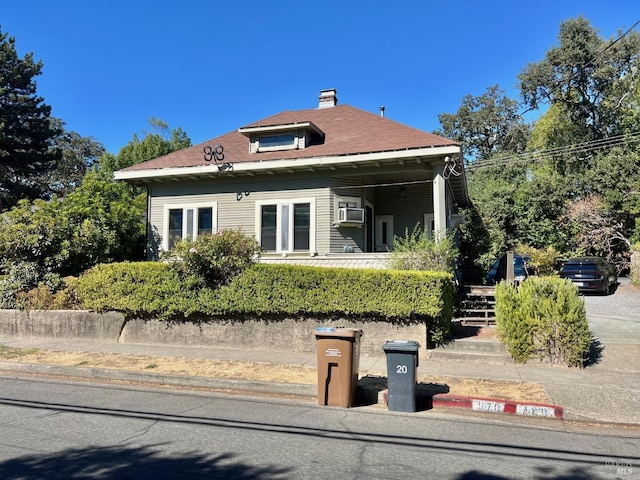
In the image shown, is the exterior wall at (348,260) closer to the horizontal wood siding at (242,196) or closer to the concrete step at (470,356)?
the horizontal wood siding at (242,196)

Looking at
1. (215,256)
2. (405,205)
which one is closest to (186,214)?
(215,256)

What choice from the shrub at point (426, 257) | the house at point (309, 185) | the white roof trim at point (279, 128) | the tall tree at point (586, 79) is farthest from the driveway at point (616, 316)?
the tall tree at point (586, 79)

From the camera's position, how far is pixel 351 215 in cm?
1480

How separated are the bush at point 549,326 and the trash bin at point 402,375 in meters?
3.72

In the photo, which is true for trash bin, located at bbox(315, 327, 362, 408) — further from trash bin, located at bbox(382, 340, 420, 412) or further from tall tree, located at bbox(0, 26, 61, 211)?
tall tree, located at bbox(0, 26, 61, 211)

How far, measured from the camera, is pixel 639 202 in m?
25.5

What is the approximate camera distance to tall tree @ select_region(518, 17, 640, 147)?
112 ft

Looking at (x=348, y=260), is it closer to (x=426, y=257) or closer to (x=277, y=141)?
(x=426, y=257)

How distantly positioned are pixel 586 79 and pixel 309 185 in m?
31.2

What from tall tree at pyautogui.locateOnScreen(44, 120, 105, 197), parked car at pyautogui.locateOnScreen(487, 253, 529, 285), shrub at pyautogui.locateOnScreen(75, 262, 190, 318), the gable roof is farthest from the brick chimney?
tall tree at pyautogui.locateOnScreen(44, 120, 105, 197)

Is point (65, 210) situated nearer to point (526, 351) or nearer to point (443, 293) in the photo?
point (443, 293)

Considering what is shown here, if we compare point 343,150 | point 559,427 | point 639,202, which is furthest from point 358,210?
point 639,202

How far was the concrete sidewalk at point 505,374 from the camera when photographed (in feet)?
22.4

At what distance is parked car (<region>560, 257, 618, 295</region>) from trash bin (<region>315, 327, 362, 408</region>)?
48.3 feet
